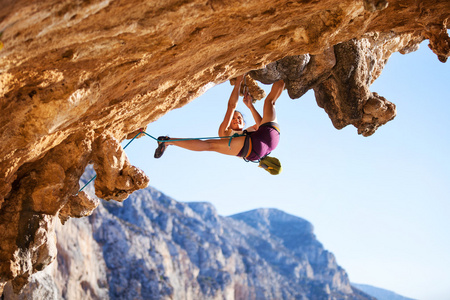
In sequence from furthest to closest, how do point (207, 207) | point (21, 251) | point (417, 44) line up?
point (207, 207) → point (417, 44) → point (21, 251)

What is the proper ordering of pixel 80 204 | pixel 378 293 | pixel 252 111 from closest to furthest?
pixel 80 204 → pixel 252 111 → pixel 378 293

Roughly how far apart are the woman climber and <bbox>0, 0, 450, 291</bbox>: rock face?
1.96ft

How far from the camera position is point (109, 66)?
495 centimetres

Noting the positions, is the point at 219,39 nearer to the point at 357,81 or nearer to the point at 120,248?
the point at 357,81

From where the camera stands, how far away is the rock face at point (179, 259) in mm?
27500

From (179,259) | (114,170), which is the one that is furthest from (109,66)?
(179,259)

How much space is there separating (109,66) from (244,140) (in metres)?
3.47

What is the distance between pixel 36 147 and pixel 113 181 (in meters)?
1.15

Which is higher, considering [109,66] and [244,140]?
[244,140]

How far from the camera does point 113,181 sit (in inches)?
243

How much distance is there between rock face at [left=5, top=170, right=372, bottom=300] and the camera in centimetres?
2750

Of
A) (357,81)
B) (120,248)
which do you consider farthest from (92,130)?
(120,248)

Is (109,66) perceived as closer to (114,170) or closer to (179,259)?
(114,170)

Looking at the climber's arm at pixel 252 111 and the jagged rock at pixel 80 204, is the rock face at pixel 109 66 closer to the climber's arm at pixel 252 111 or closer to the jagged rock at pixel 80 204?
the jagged rock at pixel 80 204
